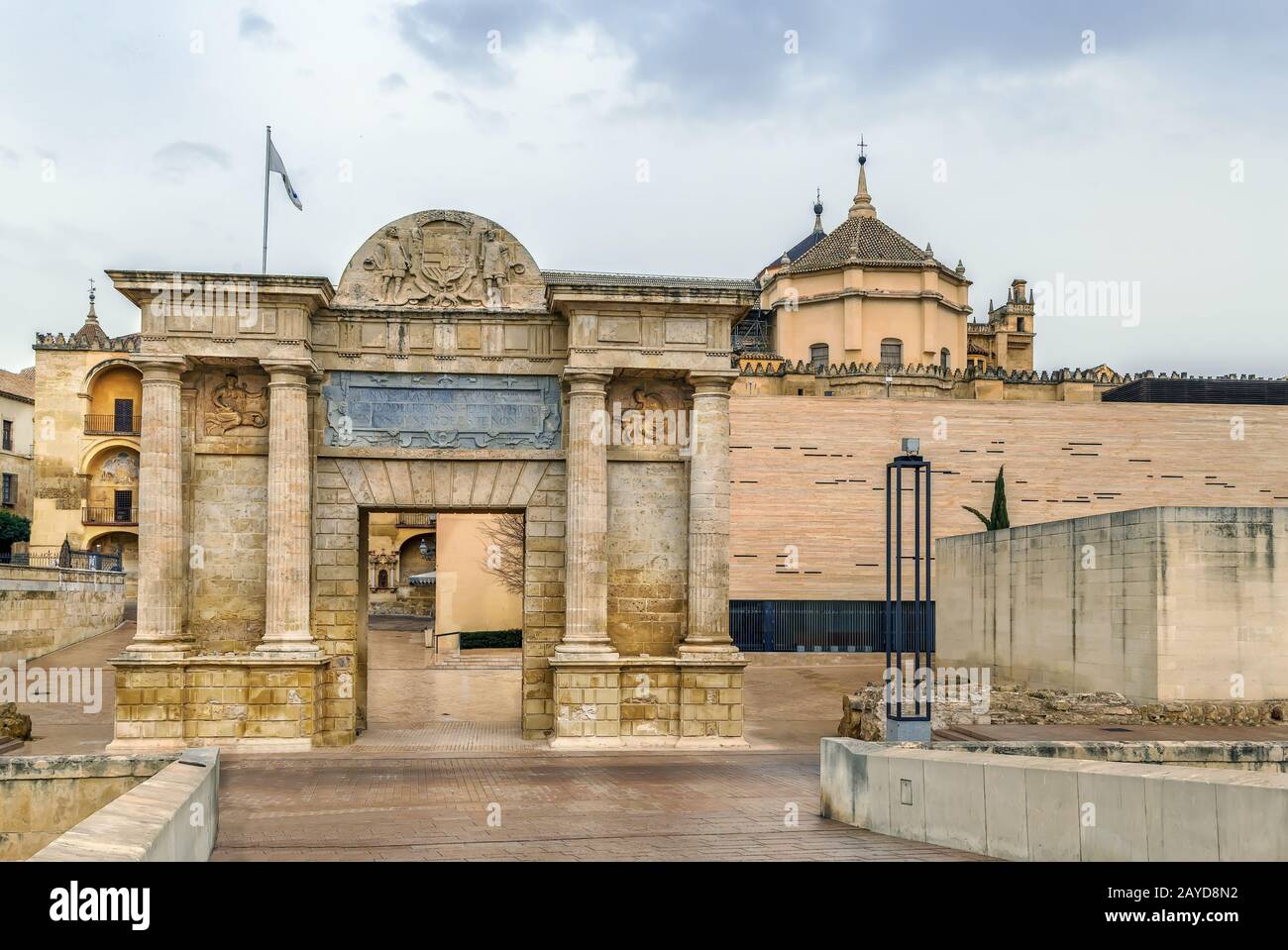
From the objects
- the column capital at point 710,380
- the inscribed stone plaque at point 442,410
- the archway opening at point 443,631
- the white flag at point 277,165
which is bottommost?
the archway opening at point 443,631

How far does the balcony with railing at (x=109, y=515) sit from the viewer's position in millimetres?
57312

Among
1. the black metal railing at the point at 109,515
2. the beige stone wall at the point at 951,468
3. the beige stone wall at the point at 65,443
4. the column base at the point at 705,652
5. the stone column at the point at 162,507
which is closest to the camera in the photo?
the stone column at the point at 162,507

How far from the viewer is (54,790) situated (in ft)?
38.8

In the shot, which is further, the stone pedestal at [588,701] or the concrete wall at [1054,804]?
the stone pedestal at [588,701]

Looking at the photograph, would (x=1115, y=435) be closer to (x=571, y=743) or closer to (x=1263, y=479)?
(x=1263, y=479)

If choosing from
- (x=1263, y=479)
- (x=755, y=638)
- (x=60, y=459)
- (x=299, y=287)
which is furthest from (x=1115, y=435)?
(x=60, y=459)

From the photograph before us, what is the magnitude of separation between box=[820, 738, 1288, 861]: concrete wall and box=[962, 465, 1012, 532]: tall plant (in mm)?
28389

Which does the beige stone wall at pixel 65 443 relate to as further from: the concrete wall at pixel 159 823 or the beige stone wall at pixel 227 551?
the concrete wall at pixel 159 823

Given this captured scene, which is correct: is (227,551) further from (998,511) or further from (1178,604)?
(998,511)

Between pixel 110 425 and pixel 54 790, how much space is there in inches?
1966

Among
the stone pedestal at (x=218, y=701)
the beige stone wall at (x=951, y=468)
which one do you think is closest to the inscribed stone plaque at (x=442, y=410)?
the stone pedestal at (x=218, y=701)

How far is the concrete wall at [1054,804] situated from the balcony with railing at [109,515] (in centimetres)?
5208

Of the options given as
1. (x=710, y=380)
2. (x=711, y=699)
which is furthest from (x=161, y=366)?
(x=711, y=699)

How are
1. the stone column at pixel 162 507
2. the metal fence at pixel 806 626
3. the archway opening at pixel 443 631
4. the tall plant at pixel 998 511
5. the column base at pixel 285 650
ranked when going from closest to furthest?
the column base at pixel 285 650 < the stone column at pixel 162 507 < the archway opening at pixel 443 631 < the metal fence at pixel 806 626 < the tall plant at pixel 998 511
